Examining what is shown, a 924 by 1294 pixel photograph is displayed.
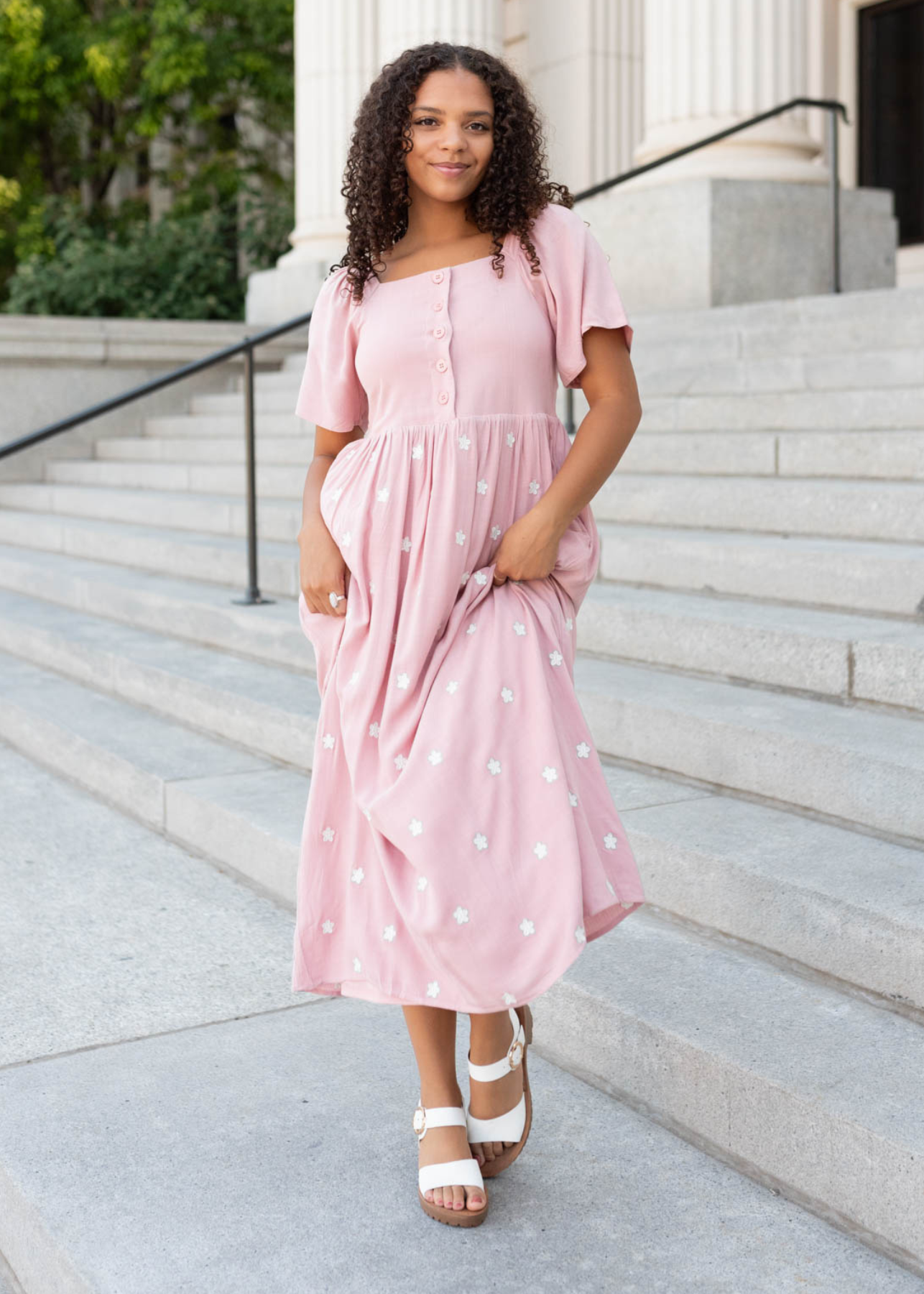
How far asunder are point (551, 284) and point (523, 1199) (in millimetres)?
1587

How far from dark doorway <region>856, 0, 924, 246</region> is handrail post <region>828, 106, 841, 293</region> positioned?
4253 mm

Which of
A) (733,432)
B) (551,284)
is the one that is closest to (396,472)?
(551,284)

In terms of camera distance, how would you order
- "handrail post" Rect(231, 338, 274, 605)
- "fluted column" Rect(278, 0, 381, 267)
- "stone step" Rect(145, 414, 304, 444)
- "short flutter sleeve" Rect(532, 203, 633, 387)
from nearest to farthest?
"short flutter sleeve" Rect(532, 203, 633, 387) < "handrail post" Rect(231, 338, 274, 605) < "stone step" Rect(145, 414, 304, 444) < "fluted column" Rect(278, 0, 381, 267)

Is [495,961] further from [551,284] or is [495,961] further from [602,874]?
[551,284]

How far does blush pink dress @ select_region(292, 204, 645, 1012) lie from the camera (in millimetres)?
2357

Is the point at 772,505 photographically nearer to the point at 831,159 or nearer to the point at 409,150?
the point at 409,150

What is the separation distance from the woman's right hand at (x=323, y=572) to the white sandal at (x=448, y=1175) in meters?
0.89

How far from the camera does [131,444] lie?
10.8 m

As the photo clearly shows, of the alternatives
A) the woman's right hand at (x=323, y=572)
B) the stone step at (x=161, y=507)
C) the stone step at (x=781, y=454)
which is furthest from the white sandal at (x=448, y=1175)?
the stone step at (x=161, y=507)

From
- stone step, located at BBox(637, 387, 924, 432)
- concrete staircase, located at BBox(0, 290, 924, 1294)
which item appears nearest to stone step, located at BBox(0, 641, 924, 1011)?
concrete staircase, located at BBox(0, 290, 924, 1294)

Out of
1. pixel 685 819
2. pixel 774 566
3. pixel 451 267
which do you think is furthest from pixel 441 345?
pixel 774 566

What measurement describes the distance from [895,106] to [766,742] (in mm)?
11158

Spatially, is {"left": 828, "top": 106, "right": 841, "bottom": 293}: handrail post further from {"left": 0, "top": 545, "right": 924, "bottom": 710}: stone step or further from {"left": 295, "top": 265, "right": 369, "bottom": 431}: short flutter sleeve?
{"left": 295, "top": 265, "right": 369, "bottom": 431}: short flutter sleeve

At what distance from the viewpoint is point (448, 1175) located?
8.27 feet
